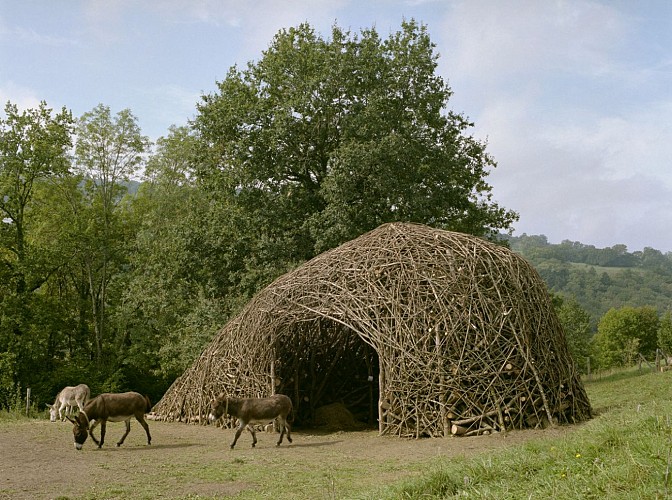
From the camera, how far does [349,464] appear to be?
11273 mm

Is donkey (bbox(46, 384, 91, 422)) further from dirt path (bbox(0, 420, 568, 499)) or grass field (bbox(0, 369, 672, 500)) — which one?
dirt path (bbox(0, 420, 568, 499))

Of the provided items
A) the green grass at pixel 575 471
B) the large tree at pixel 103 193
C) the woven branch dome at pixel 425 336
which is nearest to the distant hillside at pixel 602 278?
the large tree at pixel 103 193

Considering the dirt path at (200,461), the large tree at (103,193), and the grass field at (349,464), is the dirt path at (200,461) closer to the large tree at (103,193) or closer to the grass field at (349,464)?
the grass field at (349,464)

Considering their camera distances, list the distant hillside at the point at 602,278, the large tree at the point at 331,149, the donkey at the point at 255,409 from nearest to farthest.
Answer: the donkey at the point at 255,409 → the large tree at the point at 331,149 → the distant hillside at the point at 602,278

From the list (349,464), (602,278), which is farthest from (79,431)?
(602,278)

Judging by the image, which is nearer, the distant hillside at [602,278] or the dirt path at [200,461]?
the dirt path at [200,461]

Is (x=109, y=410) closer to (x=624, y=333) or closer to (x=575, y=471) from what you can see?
(x=575, y=471)

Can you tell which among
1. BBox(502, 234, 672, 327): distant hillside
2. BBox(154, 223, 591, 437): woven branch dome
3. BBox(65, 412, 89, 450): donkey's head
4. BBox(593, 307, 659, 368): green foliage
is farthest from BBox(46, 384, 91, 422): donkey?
BBox(502, 234, 672, 327): distant hillside

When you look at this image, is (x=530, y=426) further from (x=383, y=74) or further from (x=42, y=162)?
(x=42, y=162)

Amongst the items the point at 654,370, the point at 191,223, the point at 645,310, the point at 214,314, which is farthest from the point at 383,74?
the point at 645,310

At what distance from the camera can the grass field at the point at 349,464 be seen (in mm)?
6433

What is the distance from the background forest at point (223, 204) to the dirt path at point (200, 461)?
8.97 m

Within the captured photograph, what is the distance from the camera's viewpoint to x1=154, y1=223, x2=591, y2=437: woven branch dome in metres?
13.5

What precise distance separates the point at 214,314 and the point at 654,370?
69.1 feet
